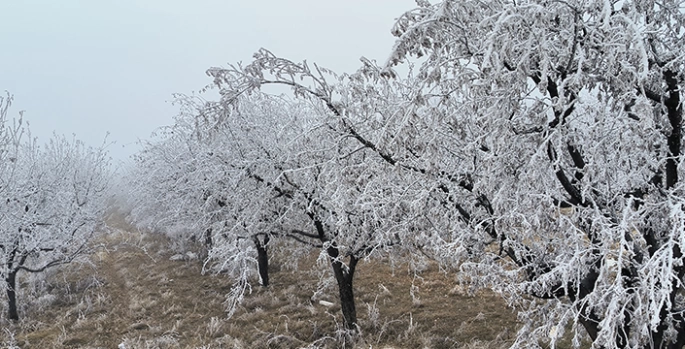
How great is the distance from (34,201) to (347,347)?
388 inches

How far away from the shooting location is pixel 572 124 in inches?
138

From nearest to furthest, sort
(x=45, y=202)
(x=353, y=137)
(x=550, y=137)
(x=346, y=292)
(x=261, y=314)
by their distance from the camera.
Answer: (x=550, y=137) < (x=353, y=137) < (x=346, y=292) < (x=261, y=314) < (x=45, y=202)

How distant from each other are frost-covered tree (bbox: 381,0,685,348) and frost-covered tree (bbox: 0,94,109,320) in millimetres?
8961

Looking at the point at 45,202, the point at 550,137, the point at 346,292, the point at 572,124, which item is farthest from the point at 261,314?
the point at 550,137

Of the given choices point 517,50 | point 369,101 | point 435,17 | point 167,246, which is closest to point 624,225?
point 517,50

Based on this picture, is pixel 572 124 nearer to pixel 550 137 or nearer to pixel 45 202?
pixel 550 137

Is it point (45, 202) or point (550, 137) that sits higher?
point (45, 202)

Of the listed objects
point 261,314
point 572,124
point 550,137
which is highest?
point 572,124

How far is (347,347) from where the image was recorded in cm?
849

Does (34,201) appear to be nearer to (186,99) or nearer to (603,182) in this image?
(186,99)

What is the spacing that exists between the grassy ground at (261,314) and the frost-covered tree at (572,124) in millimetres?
4677

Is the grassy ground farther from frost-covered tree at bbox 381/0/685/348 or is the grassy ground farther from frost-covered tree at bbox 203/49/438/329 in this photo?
frost-covered tree at bbox 381/0/685/348

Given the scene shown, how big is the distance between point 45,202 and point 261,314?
766cm

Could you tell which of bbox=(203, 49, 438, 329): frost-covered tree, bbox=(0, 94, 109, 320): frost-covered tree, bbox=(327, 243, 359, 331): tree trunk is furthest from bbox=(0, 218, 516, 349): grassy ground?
bbox=(203, 49, 438, 329): frost-covered tree
